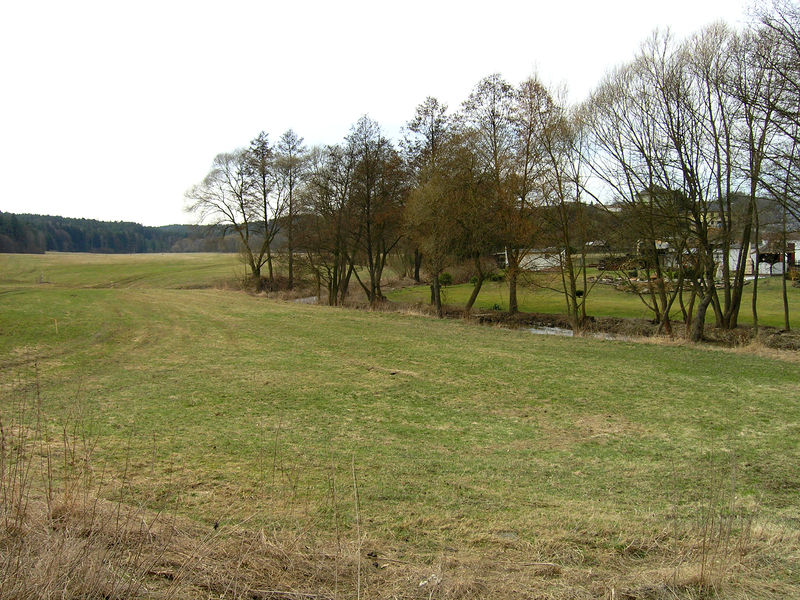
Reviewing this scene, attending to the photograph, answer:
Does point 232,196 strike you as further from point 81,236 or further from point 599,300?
point 81,236

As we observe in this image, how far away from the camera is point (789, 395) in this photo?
1034 cm

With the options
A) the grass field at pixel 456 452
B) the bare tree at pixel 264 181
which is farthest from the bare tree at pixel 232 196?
the grass field at pixel 456 452

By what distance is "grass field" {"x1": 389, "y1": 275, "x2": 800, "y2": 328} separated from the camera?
28495 mm

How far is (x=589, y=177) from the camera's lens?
23.2 m

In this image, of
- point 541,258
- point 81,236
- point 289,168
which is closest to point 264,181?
point 289,168

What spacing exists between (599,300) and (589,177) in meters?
17.1

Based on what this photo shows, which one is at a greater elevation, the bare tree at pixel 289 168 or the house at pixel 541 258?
the bare tree at pixel 289 168

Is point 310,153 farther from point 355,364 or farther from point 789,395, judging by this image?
point 789,395

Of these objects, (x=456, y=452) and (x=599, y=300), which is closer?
(x=456, y=452)

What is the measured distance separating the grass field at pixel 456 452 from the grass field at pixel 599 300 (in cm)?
1441

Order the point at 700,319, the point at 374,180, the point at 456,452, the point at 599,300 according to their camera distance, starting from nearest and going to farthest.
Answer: the point at 456,452 → the point at 700,319 → the point at 374,180 → the point at 599,300

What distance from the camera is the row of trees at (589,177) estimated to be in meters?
16.9

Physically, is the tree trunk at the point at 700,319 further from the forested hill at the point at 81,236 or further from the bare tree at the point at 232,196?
the forested hill at the point at 81,236

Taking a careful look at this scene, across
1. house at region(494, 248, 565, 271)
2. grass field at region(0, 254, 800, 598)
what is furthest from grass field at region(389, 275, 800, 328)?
grass field at region(0, 254, 800, 598)
